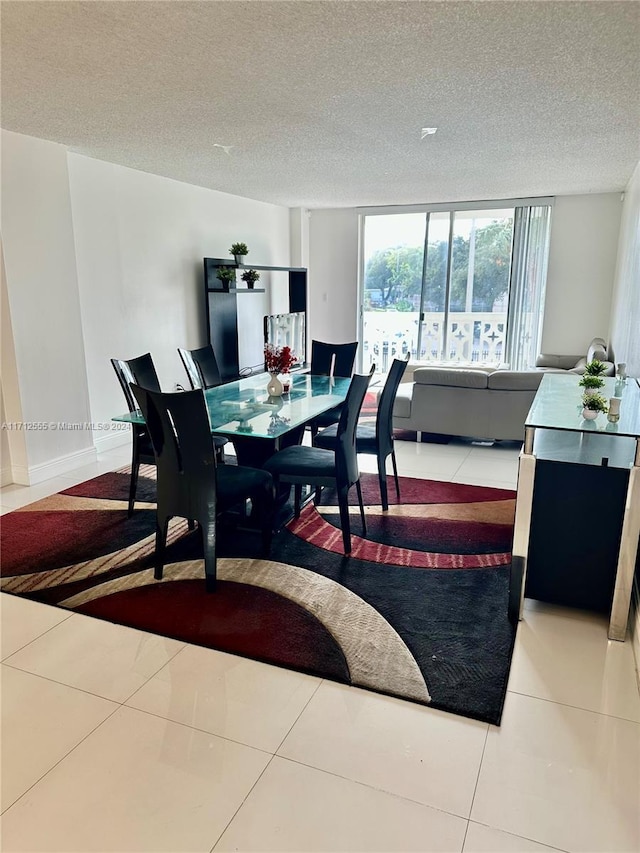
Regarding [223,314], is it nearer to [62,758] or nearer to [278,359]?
[278,359]

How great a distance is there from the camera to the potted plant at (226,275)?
620 cm

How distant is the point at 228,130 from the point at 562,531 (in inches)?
129

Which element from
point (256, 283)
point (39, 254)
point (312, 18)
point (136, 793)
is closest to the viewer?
point (136, 793)

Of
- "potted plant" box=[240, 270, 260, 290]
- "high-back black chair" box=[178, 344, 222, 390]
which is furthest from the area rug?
"potted plant" box=[240, 270, 260, 290]

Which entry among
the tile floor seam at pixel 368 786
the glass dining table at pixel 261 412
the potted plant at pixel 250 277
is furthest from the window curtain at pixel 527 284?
the tile floor seam at pixel 368 786

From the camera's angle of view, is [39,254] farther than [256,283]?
No

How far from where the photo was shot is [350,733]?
1.94 meters

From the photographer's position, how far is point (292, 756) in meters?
1.85

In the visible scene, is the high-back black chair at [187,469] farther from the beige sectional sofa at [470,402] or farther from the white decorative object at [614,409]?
the beige sectional sofa at [470,402]

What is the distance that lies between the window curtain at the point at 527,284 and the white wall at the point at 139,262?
3629 mm

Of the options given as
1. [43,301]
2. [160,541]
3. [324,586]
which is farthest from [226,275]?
[324,586]

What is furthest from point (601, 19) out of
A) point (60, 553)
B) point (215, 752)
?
point (60, 553)

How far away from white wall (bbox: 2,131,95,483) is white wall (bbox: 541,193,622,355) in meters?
5.86

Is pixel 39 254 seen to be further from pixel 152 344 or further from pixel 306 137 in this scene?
pixel 306 137
